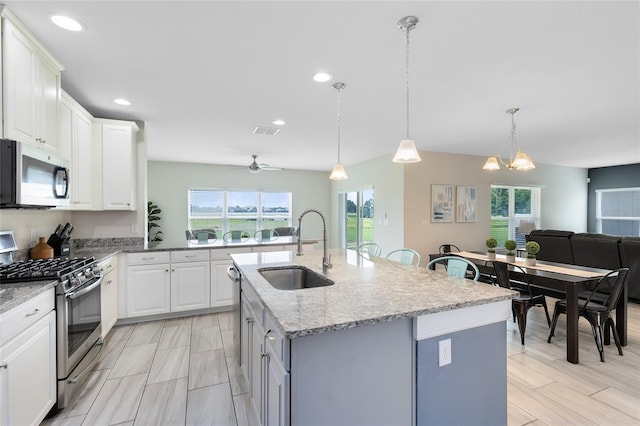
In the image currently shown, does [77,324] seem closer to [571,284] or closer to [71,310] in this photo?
[71,310]

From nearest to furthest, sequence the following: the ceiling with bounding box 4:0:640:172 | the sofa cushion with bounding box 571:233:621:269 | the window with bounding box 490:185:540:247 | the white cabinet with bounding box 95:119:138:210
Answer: the ceiling with bounding box 4:0:640:172 < the white cabinet with bounding box 95:119:138:210 < the sofa cushion with bounding box 571:233:621:269 < the window with bounding box 490:185:540:247

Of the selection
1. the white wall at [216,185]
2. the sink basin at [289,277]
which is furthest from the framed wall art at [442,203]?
the sink basin at [289,277]

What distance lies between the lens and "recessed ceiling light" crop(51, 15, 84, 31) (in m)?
1.82

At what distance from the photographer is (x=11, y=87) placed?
1863mm

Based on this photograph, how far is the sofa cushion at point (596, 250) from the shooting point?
4395 millimetres

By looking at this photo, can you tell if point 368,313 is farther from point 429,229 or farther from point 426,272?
point 429,229

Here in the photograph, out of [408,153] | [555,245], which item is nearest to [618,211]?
[555,245]

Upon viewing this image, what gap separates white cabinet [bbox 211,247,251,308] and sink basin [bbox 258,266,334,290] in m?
1.85

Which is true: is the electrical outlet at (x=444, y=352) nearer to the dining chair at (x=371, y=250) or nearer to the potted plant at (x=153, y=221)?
the dining chair at (x=371, y=250)

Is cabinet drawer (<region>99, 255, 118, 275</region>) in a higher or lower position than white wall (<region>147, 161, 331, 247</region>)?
lower

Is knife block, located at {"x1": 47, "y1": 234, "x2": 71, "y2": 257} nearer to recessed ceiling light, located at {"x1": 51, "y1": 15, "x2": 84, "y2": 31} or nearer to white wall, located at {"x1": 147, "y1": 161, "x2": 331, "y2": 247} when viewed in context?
recessed ceiling light, located at {"x1": 51, "y1": 15, "x2": 84, "y2": 31}

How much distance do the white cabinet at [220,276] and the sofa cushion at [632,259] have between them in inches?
215

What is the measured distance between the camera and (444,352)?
151cm

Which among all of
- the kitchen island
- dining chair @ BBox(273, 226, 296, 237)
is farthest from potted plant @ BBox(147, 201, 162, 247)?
the kitchen island
